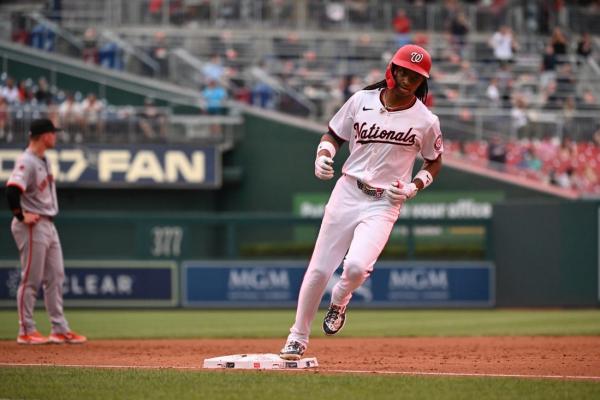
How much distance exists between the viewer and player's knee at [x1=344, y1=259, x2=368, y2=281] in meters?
8.12

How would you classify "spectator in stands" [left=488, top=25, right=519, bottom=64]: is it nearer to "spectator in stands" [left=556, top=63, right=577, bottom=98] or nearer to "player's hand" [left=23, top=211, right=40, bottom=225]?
"spectator in stands" [left=556, top=63, right=577, bottom=98]

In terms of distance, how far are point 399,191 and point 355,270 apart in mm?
639

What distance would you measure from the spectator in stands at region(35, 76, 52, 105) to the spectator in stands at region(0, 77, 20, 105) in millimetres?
468

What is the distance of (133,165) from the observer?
24.2 metres

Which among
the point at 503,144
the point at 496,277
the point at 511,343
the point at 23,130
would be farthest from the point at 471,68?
the point at 511,343

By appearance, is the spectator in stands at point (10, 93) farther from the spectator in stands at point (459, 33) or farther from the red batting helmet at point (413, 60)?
the red batting helmet at point (413, 60)

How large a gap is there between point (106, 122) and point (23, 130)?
5.57 feet

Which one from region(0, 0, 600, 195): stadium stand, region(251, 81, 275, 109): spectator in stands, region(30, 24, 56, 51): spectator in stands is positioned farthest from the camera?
region(30, 24, 56, 51): spectator in stands

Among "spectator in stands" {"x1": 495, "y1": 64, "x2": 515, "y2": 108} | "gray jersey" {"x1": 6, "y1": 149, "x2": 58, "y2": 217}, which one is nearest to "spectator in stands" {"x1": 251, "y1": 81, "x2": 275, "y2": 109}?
"spectator in stands" {"x1": 495, "y1": 64, "x2": 515, "y2": 108}

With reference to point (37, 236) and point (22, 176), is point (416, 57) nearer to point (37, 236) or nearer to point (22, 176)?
point (22, 176)

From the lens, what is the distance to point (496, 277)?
768 inches

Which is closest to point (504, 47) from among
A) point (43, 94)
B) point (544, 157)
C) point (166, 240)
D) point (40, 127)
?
point (544, 157)

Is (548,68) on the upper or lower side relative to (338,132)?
upper

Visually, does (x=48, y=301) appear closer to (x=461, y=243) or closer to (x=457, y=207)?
(x=461, y=243)
